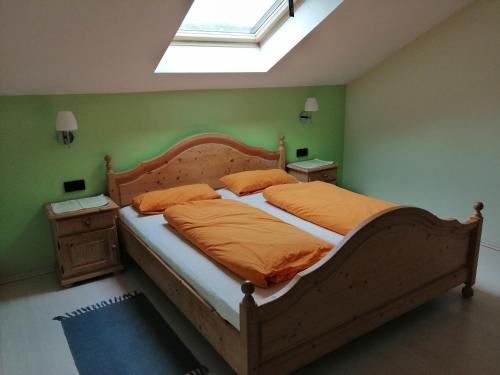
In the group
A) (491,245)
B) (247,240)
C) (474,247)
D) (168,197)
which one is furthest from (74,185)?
(491,245)

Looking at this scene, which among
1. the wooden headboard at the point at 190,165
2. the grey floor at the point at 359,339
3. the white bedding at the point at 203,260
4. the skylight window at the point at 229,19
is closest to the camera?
the white bedding at the point at 203,260

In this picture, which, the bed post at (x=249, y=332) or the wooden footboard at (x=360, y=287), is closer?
the bed post at (x=249, y=332)

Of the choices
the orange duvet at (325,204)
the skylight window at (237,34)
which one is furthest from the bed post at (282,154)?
the skylight window at (237,34)

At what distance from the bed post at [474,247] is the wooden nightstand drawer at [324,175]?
1.63 m

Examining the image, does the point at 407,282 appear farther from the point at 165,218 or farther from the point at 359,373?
the point at 165,218

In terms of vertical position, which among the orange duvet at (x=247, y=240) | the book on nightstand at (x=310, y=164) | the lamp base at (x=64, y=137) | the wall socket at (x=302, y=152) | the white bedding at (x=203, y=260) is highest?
the lamp base at (x=64, y=137)

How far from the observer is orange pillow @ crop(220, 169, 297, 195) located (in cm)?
325

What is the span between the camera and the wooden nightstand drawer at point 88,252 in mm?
2635

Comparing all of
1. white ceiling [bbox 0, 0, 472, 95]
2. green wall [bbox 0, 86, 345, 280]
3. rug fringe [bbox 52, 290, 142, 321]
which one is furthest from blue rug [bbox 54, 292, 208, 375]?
white ceiling [bbox 0, 0, 472, 95]

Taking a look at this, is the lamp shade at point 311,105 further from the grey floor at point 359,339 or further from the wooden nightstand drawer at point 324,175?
the grey floor at point 359,339

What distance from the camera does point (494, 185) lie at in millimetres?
3152

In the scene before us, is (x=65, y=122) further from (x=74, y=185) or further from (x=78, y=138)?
(x=74, y=185)

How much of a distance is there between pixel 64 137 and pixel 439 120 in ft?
10.2

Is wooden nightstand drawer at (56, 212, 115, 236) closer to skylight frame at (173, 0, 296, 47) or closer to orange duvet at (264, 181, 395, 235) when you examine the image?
orange duvet at (264, 181, 395, 235)
